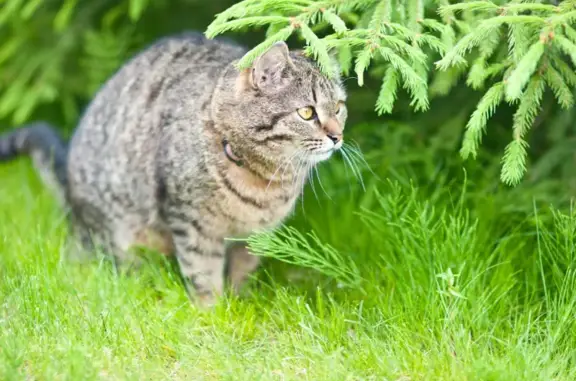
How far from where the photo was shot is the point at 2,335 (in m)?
2.69

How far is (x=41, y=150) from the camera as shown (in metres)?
4.17

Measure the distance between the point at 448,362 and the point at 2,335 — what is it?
1495mm

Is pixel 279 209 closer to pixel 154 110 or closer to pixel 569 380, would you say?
pixel 154 110

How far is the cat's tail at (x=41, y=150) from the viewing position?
4.15m

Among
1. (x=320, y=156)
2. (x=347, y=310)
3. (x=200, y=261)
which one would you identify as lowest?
(x=347, y=310)

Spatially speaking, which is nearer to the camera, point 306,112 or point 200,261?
point 306,112

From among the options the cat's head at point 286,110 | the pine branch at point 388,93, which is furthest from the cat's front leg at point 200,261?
the pine branch at point 388,93

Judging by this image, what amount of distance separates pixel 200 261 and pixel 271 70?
84 centimetres

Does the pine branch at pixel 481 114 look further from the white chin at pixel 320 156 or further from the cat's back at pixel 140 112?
the cat's back at pixel 140 112

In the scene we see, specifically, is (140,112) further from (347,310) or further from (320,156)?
(347,310)

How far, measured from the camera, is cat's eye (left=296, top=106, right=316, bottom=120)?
9.74 feet

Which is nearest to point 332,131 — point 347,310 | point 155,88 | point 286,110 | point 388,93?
point 286,110

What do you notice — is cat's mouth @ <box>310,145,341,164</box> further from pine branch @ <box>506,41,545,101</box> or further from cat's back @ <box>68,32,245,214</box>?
pine branch @ <box>506,41,545,101</box>

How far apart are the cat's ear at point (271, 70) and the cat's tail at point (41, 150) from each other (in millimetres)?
1566
